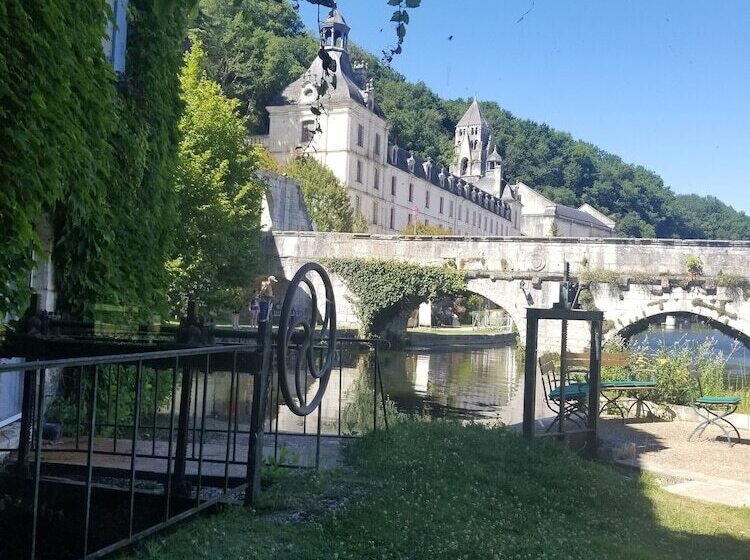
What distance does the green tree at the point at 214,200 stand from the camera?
23.8m

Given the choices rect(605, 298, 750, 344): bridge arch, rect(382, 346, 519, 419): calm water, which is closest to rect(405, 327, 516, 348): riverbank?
rect(382, 346, 519, 419): calm water

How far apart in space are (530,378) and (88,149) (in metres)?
4.45

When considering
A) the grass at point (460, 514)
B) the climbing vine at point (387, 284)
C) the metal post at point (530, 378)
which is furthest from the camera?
the climbing vine at point (387, 284)

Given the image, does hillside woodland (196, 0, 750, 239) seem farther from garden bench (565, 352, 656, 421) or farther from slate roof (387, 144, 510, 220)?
garden bench (565, 352, 656, 421)

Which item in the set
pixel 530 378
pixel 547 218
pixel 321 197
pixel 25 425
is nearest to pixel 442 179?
pixel 321 197

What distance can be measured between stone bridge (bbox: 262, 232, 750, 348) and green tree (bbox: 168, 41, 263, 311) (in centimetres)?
637

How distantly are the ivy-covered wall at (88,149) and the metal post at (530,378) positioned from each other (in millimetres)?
3873

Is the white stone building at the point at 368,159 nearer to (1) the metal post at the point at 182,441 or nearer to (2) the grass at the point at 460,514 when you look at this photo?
(2) the grass at the point at 460,514

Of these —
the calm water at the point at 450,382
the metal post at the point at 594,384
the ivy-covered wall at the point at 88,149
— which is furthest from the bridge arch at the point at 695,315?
the ivy-covered wall at the point at 88,149

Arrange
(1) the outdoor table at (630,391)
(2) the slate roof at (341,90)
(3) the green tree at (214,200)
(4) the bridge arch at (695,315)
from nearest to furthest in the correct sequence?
(1) the outdoor table at (630,391)
(3) the green tree at (214,200)
(4) the bridge arch at (695,315)
(2) the slate roof at (341,90)

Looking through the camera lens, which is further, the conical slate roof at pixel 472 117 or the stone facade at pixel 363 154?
the conical slate roof at pixel 472 117

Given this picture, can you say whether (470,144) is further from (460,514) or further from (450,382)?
(460,514)

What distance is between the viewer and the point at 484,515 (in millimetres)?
4629

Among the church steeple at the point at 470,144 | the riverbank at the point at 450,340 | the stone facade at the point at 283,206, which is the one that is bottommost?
the riverbank at the point at 450,340
